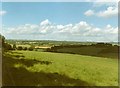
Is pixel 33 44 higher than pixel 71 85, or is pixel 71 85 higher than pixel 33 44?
pixel 33 44

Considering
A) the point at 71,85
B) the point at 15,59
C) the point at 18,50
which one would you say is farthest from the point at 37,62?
the point at 71,85

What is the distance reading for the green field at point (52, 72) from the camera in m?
13.2

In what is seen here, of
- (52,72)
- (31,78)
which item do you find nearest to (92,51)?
(52,72)

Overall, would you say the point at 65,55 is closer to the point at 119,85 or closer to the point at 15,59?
the point at 15,59

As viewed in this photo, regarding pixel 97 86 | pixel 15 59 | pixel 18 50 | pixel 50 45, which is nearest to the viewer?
pixel 97 86

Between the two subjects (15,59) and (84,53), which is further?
(84,53)

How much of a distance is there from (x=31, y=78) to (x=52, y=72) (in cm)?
154

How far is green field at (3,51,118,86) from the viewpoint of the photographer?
43.2 feet

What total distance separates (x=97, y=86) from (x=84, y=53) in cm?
793

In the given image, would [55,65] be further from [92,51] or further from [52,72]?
[92,51]

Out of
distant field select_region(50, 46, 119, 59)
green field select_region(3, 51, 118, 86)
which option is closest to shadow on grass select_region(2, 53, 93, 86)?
green field select_region(3, 51, 118, 86)

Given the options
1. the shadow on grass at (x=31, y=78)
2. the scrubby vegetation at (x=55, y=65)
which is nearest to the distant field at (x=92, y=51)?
the scrubby vegetation at (x=55, y=65)

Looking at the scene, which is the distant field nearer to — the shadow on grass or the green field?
the green field

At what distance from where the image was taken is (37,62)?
16.2 metres
